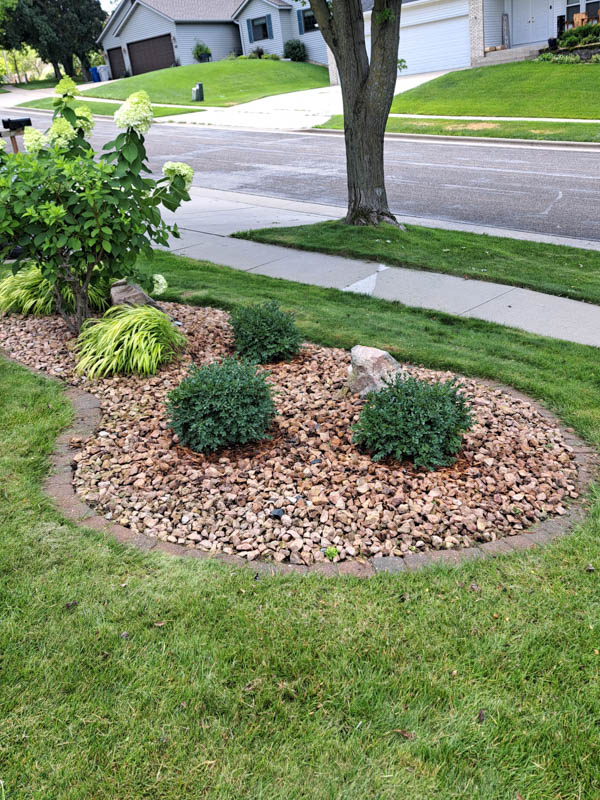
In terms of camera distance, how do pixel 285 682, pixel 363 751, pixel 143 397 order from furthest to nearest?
pixel 143 397 < pixel 285 682 < pixel 363 751

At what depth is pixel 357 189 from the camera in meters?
11.1

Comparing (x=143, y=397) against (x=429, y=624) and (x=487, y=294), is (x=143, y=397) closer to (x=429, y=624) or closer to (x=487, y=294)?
(x=429, y=624)

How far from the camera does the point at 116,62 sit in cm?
5478

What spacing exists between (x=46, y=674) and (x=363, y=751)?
1.36m

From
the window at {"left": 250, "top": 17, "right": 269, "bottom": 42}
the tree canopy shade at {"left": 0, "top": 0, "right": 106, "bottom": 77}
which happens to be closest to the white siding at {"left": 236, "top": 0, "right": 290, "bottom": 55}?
the window at {"left": 250, "top": 17, "right": 269, "bottom": 42}

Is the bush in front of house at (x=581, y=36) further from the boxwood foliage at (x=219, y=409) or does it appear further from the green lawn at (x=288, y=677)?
the green lawn at (x=288, y=677)

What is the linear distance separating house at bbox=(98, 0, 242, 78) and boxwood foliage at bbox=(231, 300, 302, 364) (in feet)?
170

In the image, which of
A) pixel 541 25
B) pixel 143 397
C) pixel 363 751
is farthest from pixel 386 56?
pixel 541 25

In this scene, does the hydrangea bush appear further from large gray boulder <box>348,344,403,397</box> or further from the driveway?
the driveway

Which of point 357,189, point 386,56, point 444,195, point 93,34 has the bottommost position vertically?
point 444,195

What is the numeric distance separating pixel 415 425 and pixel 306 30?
5201cm

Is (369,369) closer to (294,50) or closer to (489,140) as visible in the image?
(489,140)

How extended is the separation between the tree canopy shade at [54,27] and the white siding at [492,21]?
32.3m

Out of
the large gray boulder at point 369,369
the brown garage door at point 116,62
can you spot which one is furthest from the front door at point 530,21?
the large gray boulder at point 369,369
